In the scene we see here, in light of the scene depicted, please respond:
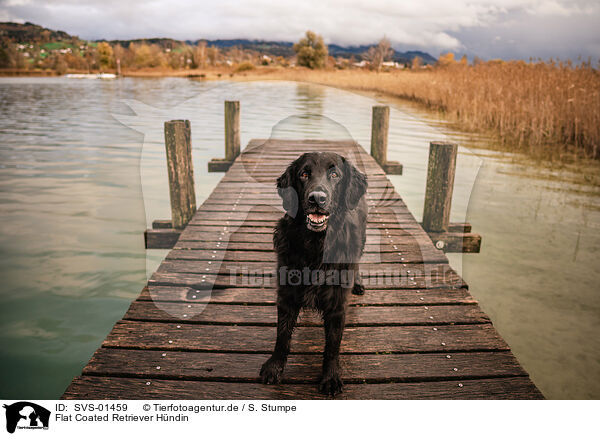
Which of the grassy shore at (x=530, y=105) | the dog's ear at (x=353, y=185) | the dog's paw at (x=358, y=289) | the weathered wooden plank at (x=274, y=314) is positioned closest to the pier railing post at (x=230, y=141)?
the grassy shore at (x=530, y=105)

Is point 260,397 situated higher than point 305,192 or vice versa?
point 305,192

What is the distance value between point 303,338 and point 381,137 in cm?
591

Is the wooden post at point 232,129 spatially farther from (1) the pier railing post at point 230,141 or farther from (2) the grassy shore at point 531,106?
(2) the grassy shore at point 531,106

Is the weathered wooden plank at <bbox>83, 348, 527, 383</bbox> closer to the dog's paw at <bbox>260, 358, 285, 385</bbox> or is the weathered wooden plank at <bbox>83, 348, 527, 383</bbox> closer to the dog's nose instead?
the dog's paw at <bbox>260, 358, 285, 385</bbox>

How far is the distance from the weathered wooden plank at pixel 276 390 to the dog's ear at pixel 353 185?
3.66 ft

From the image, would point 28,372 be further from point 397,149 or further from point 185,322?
point 397,149

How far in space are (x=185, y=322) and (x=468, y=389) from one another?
76.0 inches

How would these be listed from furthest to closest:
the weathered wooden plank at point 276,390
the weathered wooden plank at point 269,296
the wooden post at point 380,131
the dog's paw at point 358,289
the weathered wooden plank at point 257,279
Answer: the wooden post at point 380,131
the weathered wooden plank at point 257,279
the dog's paw at point 358,289
the weathered wooden plank at point 269,296
the weathered wooden plank at point 276,390

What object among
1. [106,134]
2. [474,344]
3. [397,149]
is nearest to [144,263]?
[474,344]

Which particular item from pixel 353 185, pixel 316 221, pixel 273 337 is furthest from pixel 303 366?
pixel 353 185

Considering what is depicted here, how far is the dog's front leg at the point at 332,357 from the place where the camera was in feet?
6.91

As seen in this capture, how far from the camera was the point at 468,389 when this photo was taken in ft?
6.98

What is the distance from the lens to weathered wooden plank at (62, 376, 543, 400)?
6.75 ft
